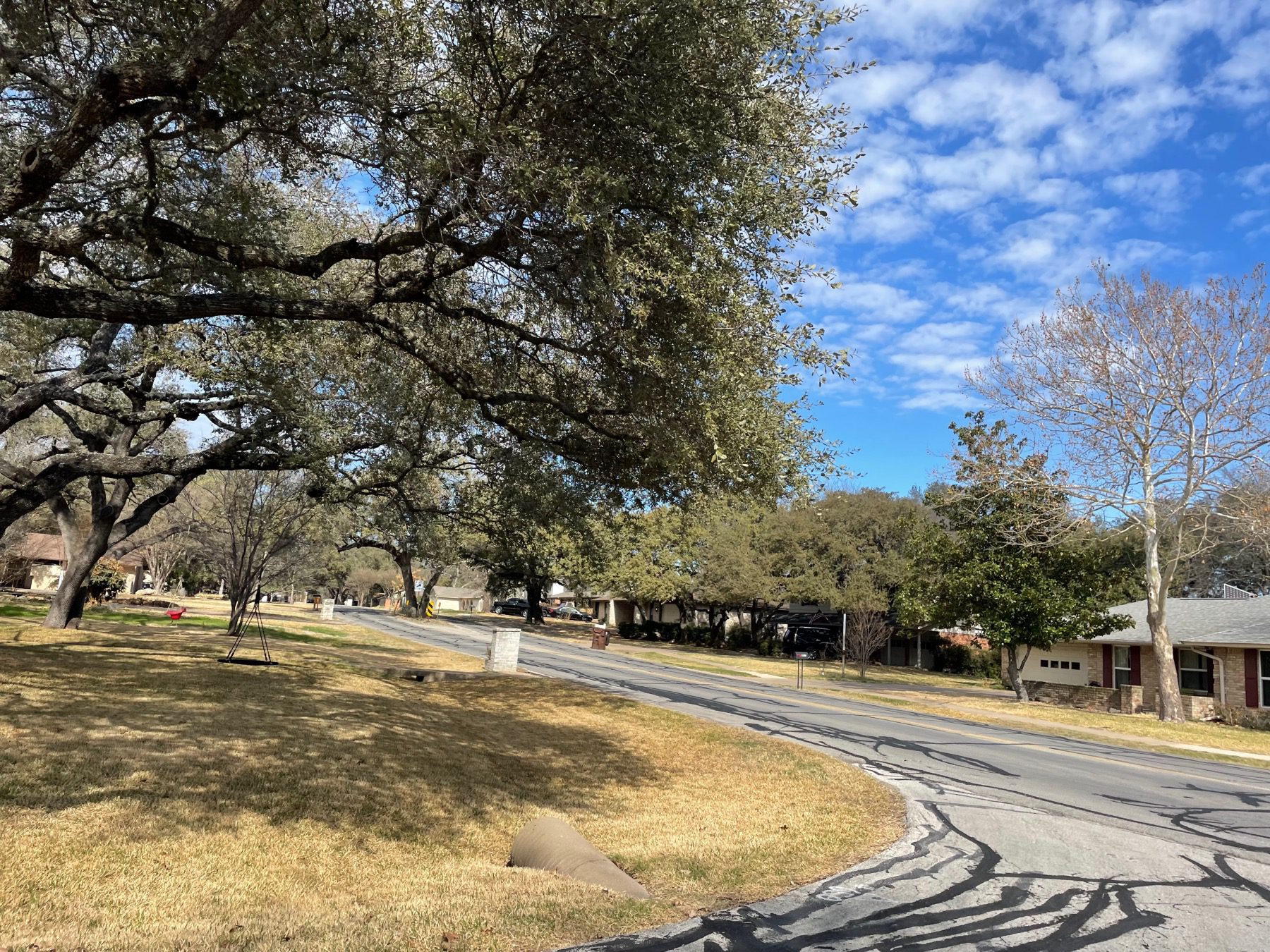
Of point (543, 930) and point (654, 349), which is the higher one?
point (654, 349)

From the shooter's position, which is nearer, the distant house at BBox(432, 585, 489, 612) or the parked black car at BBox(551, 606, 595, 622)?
the parked black car at BBox(551, 606, 595, 622)

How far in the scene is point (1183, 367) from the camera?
21.5 m

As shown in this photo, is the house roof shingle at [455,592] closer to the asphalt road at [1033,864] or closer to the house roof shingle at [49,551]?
the house roof shingle at [49,551]

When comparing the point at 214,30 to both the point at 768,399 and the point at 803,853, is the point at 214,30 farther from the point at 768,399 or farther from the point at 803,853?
the point at 803,853

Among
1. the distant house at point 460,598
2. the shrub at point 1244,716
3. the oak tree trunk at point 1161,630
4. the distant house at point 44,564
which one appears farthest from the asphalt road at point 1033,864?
the distant house at point 460,598

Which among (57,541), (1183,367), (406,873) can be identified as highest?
(1183,367)

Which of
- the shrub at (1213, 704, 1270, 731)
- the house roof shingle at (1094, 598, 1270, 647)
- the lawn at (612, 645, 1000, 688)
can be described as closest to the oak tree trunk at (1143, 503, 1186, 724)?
the shrub at (1213, 704, 1270, 731)

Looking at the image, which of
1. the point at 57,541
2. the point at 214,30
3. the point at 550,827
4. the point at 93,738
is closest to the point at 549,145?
the point at 214,30

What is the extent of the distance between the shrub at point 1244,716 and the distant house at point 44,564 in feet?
165

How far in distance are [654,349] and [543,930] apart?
5.02 metres

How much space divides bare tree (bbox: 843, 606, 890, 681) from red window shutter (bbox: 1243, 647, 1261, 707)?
12.0 m

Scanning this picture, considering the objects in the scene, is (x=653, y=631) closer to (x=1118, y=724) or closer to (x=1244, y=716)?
(x=1244, y=716)

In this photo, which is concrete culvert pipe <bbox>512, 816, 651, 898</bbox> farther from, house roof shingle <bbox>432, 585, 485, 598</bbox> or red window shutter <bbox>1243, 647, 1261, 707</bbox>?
house roof shingle <bbox>432, 585, 485, 598</bbox>

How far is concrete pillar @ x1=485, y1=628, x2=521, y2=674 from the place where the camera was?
66.6ft
